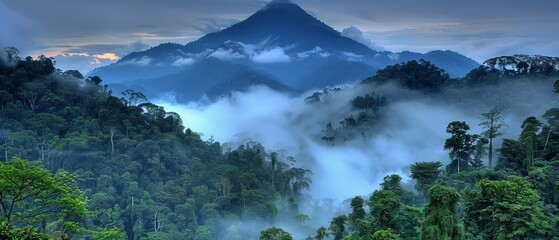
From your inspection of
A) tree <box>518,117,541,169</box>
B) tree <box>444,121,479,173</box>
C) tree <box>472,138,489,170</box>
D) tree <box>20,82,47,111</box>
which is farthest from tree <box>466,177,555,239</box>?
tree <box>20,82,47,111</box>

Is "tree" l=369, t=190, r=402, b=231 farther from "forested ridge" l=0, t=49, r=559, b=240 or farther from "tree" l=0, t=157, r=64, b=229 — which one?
"tree" l=0, t=157, r=64, b=229

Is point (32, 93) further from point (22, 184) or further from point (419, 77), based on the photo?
point (419, 77)

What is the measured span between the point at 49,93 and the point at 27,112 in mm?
5297

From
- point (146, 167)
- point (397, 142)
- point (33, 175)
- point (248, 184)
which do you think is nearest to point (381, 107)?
point (397, 142)

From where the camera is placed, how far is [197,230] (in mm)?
45031

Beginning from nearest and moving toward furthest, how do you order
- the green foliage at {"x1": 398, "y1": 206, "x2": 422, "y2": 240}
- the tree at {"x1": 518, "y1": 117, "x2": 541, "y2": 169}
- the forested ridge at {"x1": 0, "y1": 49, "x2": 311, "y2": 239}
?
the green foliage at {"x1": 398, "y1": 206, "x2": 422, "y2": 240}
the tree at {"x1": 518, "y1": 117, "x2": 541, "y2": 169}
the forested ridge at {"x1": 0, "y1": 49, "x2": 311, "y2": 239}

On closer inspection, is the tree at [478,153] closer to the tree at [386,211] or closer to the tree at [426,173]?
the tree at [426,173]

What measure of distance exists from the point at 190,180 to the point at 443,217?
140 feet

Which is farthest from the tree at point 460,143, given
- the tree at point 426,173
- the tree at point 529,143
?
the tree at point 529,143

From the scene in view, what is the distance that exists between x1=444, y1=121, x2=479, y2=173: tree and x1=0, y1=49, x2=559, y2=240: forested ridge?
0.34 ft

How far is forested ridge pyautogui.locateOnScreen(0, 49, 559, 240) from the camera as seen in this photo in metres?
19.0

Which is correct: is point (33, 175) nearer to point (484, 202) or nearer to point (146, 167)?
point (484, 202)

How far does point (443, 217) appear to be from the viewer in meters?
17.3

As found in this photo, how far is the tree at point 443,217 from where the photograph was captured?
17297 mm
